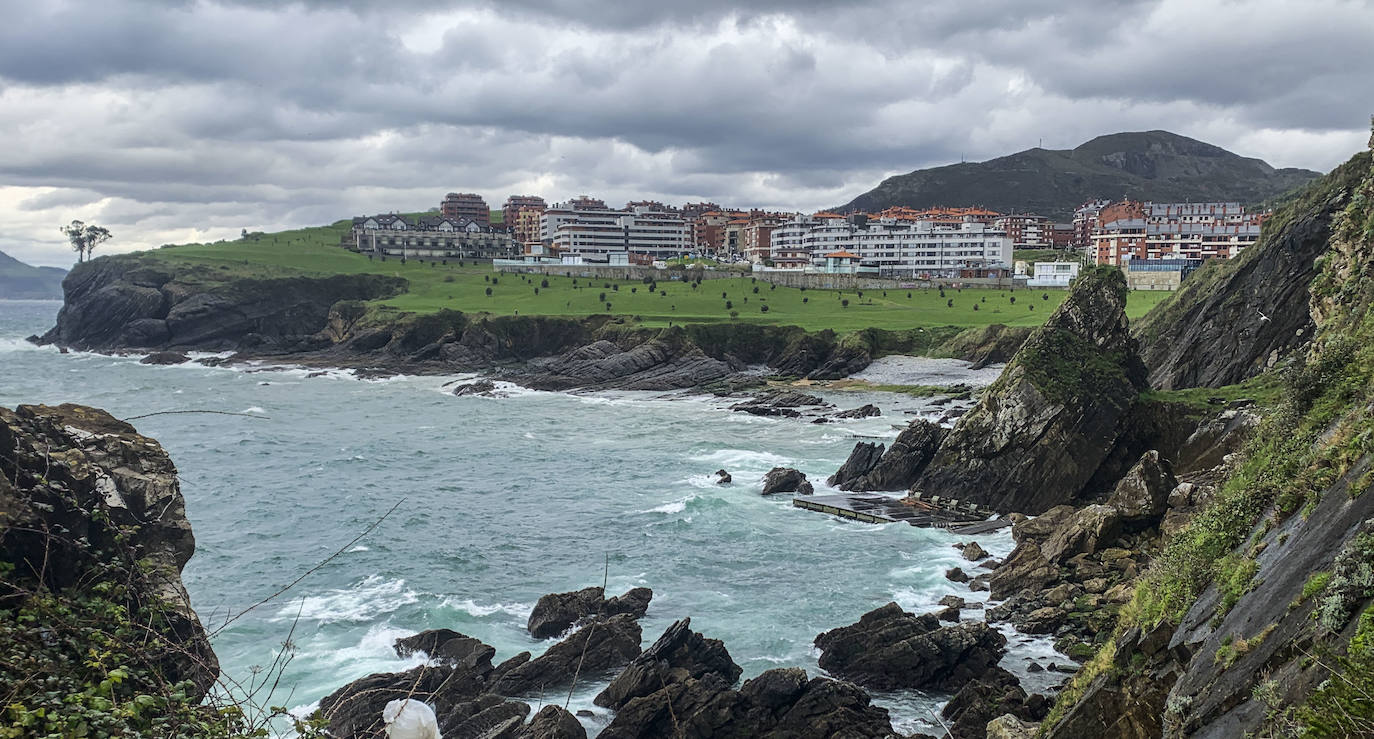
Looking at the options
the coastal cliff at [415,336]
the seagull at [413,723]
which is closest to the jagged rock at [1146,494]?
the seagull at [413,723]

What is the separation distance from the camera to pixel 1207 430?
33.9 m

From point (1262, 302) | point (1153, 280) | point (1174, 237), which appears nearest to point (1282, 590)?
point (1262, 302)

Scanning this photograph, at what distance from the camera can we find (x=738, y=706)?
19.5m

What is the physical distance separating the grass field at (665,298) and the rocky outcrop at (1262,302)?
1342 inches

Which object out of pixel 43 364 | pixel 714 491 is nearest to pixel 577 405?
pixel 714 491

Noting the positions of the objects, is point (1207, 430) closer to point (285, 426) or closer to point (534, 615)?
point (534, 615)

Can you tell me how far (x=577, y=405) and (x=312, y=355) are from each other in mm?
45645

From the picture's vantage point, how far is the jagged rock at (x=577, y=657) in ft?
71.3

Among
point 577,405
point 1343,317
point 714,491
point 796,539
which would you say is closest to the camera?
point 1343,317

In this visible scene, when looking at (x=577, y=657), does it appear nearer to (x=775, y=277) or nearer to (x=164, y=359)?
(x=164, y=359)

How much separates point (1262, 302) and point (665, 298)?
7475 centimetres

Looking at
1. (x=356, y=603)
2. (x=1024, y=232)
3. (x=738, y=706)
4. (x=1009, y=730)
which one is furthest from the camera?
(x=1024, y=232)

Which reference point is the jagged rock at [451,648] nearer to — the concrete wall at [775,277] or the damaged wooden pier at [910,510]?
the damaged wooden pier at [910,510]

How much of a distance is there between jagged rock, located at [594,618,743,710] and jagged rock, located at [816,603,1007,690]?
2.78m
